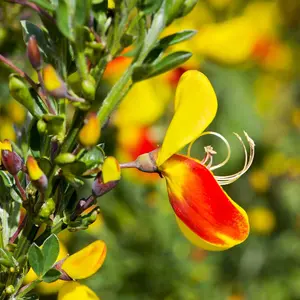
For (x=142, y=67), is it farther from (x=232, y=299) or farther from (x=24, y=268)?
(x=232, y=299)

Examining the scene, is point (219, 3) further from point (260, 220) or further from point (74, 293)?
point (74, 293)

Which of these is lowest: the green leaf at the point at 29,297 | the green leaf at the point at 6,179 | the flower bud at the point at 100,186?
the green leaf at the point at 29,297

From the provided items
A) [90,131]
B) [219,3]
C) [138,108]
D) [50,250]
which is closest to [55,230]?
[50,250]

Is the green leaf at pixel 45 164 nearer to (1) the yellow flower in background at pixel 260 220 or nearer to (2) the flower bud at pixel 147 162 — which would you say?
(2) the flower bud at pixel 147 162

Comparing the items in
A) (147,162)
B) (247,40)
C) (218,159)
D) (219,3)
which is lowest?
(218,159)

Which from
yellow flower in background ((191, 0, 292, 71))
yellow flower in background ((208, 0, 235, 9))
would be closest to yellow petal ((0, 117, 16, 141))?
yellow flower in background ((191, 0, 292, 71))

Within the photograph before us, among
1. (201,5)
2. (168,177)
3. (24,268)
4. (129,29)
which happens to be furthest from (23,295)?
(201,5)

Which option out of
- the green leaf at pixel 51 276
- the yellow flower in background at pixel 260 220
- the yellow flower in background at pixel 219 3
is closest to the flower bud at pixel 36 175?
the green leaf at pixel 51 276
